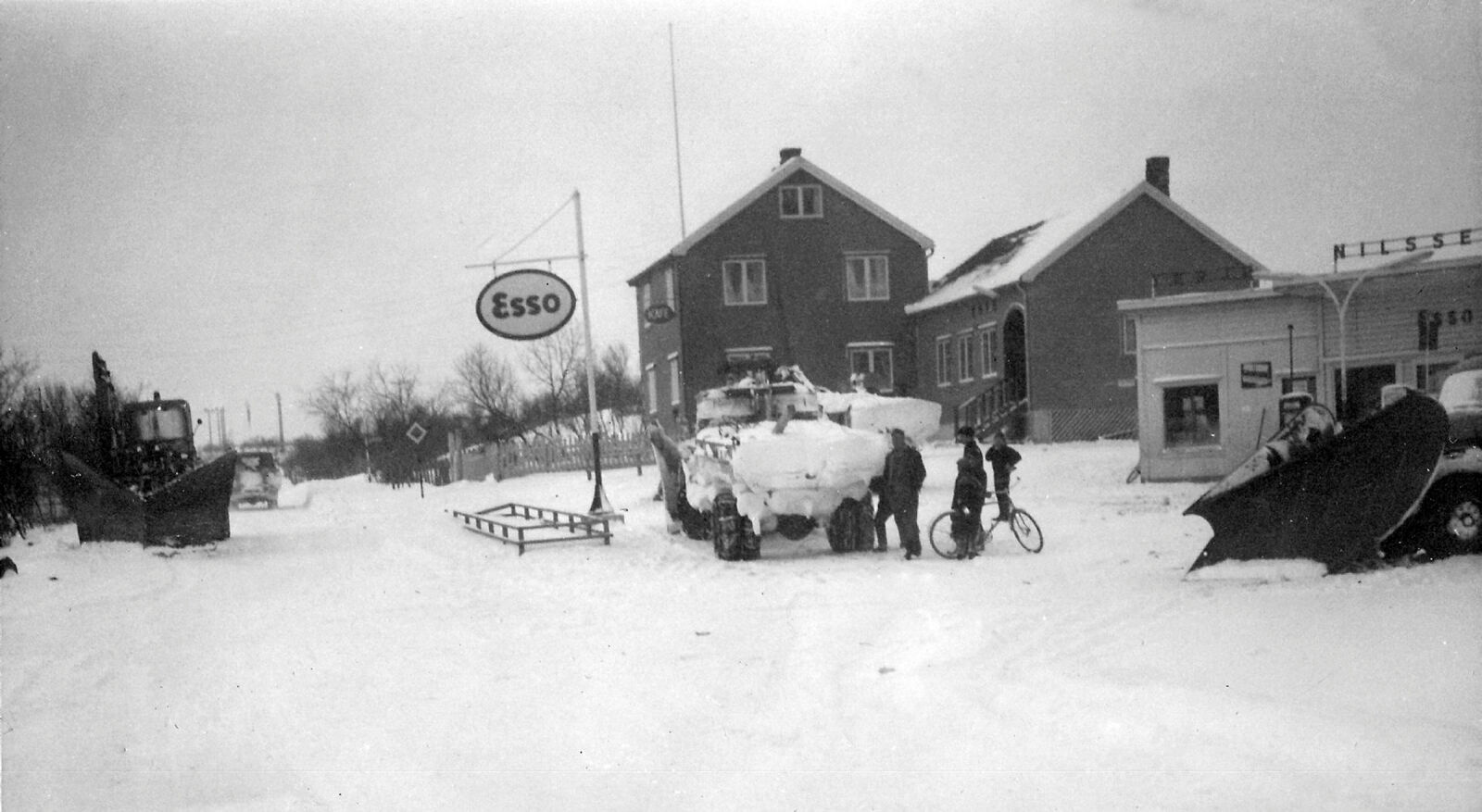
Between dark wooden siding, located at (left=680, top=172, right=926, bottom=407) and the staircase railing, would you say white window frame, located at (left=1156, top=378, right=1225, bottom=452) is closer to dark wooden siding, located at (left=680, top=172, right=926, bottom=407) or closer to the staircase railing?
the staircase railing

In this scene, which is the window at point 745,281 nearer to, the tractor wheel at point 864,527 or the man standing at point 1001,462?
the tractor wheel at point 864,527

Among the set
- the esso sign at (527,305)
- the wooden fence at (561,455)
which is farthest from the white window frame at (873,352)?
the esso sign at (527,305)

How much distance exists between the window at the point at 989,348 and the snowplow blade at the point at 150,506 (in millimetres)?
21168

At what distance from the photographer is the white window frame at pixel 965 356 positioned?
33.1m

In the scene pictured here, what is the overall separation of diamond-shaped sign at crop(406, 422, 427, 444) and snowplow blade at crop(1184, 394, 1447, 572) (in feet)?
73.0

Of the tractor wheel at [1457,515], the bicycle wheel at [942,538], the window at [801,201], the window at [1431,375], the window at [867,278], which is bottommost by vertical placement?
the bicycle wheel at [942,538]

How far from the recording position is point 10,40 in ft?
22.9

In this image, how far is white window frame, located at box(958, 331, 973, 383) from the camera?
33.1 meters

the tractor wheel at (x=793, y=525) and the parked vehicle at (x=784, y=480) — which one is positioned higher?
the parked vehicle at (x=784, y=480)

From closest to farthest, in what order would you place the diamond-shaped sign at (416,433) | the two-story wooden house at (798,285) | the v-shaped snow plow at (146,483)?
the v-shaped snow plow at (146,483), the diamond-shaped sign at (416,433), the two-story wooden house at (798,285)

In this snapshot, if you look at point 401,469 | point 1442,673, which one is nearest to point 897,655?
point 1442,673

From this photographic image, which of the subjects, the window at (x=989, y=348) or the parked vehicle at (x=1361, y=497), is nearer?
the parked vehicle at (x=1361, y=497)

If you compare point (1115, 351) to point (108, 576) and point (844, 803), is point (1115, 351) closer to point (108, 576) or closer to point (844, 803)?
point (108, 576)

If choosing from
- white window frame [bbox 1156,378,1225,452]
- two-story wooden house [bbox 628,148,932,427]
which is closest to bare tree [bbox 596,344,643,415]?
two-story wooden house [bbox 628,148,932,427]
